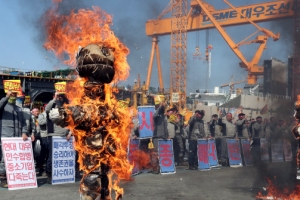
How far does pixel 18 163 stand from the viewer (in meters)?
8.98

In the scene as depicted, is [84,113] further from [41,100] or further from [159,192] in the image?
[41,100]

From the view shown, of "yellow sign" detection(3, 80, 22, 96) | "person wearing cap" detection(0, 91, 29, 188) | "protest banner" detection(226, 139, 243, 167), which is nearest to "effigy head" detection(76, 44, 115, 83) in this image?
"yellow sign" detection(3, 80, 22, 96)

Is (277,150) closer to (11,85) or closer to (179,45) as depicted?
(11,85)

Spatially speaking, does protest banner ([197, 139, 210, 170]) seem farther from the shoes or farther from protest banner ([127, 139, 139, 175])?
the shoes

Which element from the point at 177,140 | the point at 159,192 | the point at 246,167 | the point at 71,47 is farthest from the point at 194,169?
the point at 71,47

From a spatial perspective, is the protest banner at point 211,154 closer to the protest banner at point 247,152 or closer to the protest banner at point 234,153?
the protest banner at point 234,153

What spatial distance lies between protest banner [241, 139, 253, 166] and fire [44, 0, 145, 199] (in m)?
10.6

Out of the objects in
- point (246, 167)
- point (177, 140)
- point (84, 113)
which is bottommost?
point (246, 167)

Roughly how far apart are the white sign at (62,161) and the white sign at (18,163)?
0.60 metres

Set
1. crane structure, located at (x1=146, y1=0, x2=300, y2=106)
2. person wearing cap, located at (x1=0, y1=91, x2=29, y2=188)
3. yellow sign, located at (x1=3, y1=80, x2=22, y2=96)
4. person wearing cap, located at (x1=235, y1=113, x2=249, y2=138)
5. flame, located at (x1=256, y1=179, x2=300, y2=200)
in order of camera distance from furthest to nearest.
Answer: crane structure, located at (x1=146, y1=0, x2=300, y2=106), person wearing cap, located at (x1=235, y1=113, x2=249, y2=138), person wearing cap, located at (x1=0, y1=91, x2=29, y2=188), yellow sign, located at (x1=3, y1=80, x2=22, y2=96), flame, located at (x1=256, y1=179, x2=300, y2=200)

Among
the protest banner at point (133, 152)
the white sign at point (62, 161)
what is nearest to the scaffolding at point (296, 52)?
the protest banner at point (133, 152)

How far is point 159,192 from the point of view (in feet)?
29.1

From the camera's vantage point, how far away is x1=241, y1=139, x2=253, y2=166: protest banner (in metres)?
15.5

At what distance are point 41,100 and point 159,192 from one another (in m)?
31.5
